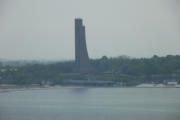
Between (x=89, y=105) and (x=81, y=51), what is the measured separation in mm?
9171

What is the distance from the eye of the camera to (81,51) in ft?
78.2

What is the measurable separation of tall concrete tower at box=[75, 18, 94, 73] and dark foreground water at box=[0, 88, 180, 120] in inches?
162

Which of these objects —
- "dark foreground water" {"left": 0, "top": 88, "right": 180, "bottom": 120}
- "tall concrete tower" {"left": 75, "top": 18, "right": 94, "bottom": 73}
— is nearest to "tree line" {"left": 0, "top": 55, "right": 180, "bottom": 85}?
"tall concrete tower" {"left": 75, "top": 18, "right": 94, "bottom": 73}

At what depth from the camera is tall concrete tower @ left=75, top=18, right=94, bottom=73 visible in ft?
77.2

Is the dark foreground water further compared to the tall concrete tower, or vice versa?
the tall concrete tower

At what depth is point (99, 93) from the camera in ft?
59.5

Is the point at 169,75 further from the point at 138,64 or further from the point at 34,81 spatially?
the point at 34,81

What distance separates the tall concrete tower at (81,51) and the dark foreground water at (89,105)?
412cm

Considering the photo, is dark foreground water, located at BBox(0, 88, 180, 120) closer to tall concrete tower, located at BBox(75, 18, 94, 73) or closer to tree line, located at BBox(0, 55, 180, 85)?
tree line, located at BBox(0, 55, 180, 85)

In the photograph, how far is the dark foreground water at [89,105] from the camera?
40.6 feet

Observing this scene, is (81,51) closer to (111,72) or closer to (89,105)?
(111,72)

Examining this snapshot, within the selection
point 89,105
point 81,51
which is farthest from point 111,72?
point 89,105

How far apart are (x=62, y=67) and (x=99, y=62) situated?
5.10 feet

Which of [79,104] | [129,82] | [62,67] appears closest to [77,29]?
[62,67]
